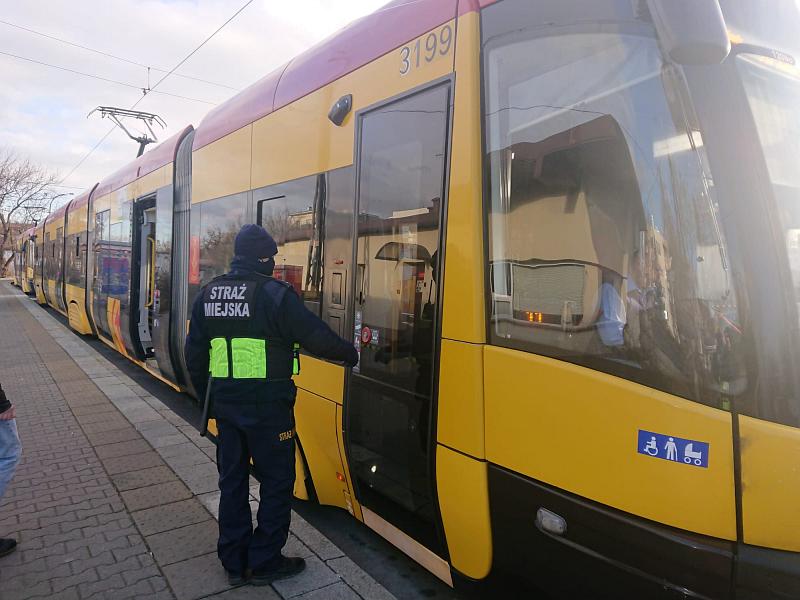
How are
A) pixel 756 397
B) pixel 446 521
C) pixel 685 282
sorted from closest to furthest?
1. pixel 756 397
2. pixel 685 282
3. pixel 446 521

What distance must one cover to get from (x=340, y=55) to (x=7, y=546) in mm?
3470

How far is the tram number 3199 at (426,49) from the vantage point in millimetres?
2484

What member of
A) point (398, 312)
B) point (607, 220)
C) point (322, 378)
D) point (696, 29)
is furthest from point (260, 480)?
point (696, 29)

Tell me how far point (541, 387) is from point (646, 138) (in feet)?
3.11

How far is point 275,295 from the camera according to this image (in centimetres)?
283

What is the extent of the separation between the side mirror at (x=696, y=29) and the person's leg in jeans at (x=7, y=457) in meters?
3.74

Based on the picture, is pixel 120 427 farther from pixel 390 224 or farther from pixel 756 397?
pixel 756 397

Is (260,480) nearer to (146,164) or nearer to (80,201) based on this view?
(146,164)

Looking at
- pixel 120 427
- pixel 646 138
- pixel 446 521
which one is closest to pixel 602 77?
pixel 646 138

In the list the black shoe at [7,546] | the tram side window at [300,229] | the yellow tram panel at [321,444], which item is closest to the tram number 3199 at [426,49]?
the tram side window at [300,229]

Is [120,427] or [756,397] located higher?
[756,397]

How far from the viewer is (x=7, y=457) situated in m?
3.13

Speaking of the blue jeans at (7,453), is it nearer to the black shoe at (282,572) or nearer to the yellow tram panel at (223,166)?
the black shoe at (282,572)

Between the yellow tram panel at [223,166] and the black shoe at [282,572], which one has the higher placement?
the yellow tram panel at [223,166]
